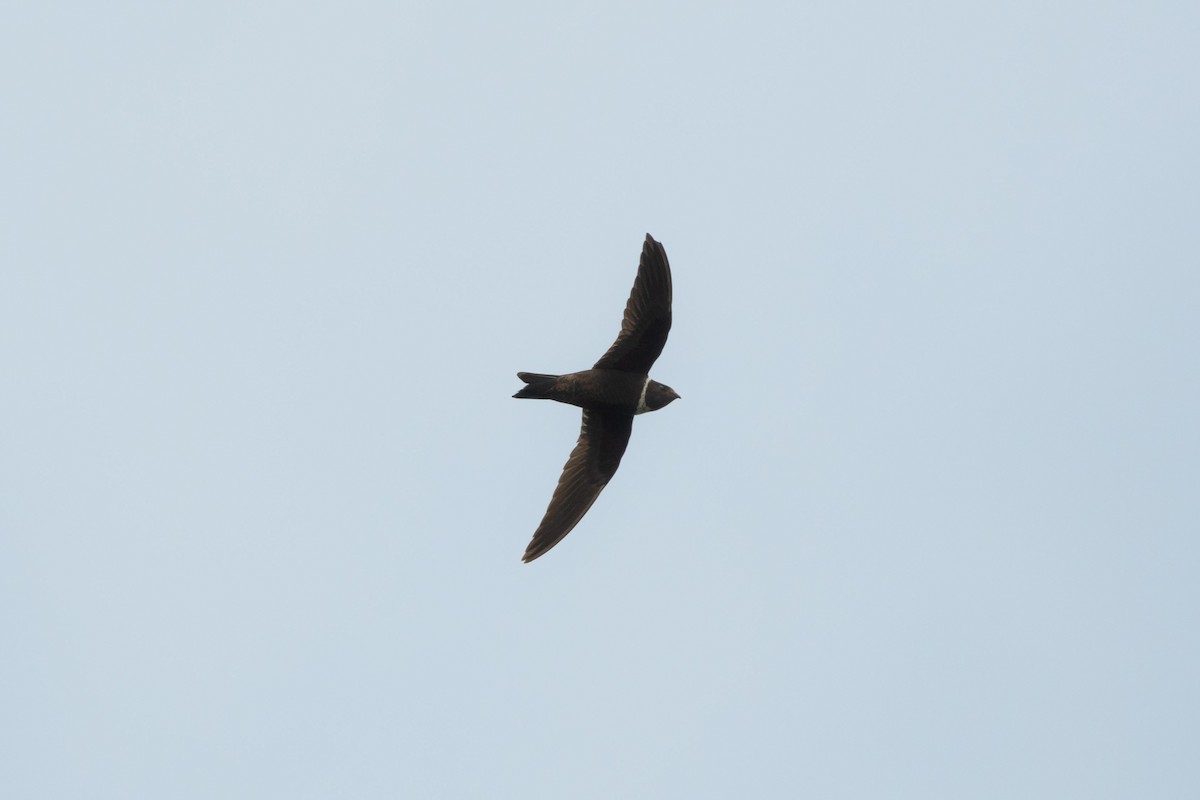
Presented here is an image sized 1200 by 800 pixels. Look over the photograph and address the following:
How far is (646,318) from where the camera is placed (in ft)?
61.7

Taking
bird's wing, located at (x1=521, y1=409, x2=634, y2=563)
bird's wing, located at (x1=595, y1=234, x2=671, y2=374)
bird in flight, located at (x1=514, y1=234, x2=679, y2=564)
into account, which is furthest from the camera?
bird's wing, located at (x1=521, y1=409, x2=634, y2=563)

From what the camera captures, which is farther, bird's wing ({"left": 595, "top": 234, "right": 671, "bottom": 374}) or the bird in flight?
the bird in flight

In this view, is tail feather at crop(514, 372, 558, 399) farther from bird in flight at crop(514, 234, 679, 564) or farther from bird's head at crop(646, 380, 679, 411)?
bird's head at crop(646, 380, 679, 411)

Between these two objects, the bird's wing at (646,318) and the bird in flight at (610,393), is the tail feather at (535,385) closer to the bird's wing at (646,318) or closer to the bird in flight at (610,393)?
the bird in flight at (610,393)

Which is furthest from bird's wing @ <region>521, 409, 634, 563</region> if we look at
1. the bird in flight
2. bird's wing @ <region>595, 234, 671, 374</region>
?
bird's wing @ <region>595, 234, 671, 374</region>

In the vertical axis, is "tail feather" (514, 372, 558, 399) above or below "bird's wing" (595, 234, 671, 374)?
below

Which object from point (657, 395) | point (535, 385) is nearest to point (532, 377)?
point (535, 385)

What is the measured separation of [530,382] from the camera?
1891 centimetres

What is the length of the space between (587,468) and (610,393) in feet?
3.58

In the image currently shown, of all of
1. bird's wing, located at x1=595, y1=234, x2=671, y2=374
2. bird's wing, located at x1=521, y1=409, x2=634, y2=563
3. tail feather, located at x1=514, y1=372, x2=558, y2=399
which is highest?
bird's wing, located at x1=595, y1=234, x2=671, y2=374

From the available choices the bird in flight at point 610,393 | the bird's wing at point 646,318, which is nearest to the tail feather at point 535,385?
the bird in flight at point 610,393

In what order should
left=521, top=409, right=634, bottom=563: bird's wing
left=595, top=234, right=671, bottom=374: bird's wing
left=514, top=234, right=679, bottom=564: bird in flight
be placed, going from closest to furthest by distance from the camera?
1. left=595, top=234, right=671, bottom=374: bird's wing
2. left=514, top=234, right=679, bottom=564: bird in flight
3. left=521, top=409, right=634, bottom=563: bird's wing

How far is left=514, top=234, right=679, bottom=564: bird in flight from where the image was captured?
18.6 m

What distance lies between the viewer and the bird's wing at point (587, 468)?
770 inches
